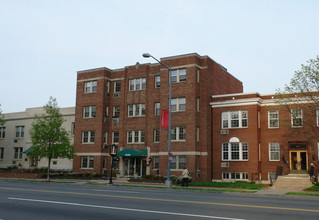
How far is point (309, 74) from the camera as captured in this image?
24672 mm

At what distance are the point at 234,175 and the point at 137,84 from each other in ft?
49.9

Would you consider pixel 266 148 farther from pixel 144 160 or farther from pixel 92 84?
pixel 92 84

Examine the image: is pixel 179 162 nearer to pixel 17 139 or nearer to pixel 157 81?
pixel 157 81

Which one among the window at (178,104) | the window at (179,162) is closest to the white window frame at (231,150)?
the window at (179,162)

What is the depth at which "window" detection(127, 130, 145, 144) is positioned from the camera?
125 ft

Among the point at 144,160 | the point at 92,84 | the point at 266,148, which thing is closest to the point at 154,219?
the point at 266,148

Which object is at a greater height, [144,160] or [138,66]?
[138,66]

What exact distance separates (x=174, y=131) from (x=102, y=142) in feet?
32.4

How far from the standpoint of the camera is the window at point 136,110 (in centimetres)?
3856

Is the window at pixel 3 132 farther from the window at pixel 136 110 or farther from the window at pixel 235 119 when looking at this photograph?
the window at pixel 235 119

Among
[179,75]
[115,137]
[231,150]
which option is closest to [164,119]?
[179,75]

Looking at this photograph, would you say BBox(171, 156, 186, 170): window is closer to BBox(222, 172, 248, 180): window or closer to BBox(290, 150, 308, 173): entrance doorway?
BBox(222, 172, 248, 180): window

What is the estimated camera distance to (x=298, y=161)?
30734 millimetres

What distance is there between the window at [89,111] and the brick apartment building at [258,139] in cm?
1508
